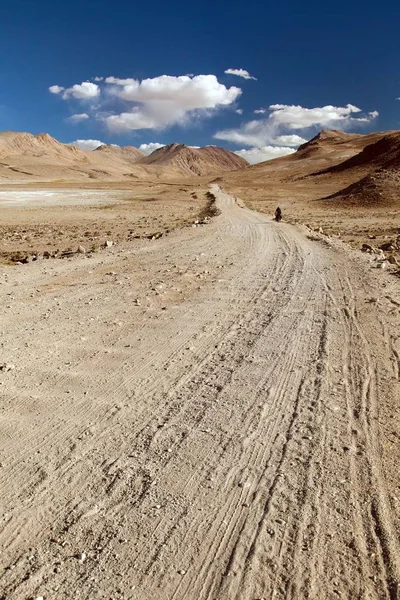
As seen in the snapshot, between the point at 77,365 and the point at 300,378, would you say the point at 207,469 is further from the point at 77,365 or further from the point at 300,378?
the point at 77,365

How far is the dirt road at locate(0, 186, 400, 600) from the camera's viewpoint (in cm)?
301

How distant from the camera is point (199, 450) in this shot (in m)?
4.25

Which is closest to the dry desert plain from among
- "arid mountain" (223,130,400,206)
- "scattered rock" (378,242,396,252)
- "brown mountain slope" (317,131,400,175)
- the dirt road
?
the dirt road

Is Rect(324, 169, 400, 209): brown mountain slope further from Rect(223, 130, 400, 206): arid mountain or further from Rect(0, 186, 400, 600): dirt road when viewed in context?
Rect(0, 186, 400, 600): dirt road

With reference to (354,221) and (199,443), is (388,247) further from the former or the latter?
(354,221)

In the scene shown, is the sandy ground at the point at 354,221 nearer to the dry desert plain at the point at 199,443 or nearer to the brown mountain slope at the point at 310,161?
the dry desert plain at the point at 199,443

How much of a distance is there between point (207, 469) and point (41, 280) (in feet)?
26.9

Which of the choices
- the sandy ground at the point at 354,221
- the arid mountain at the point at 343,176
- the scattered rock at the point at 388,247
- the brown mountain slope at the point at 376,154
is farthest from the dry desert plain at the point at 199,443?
the brown mountain slope at the point at 376,154

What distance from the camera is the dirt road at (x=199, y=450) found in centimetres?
301

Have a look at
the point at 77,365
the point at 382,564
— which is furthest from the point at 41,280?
the point at 382,564

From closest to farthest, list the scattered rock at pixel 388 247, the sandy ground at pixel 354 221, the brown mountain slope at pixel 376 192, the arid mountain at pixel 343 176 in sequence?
the scattered rock at pixel 388 247 → the sandy ground at pixel 354 221 → the brown mountain slope at pixel 376 192 → the arid mountain at pixel 343 176

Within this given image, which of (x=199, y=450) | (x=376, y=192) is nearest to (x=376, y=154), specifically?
(x=376, y=192)

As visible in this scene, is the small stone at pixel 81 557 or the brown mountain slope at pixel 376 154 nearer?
the small stone at pixel 81 557

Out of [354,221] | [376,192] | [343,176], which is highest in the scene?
[343,176]
